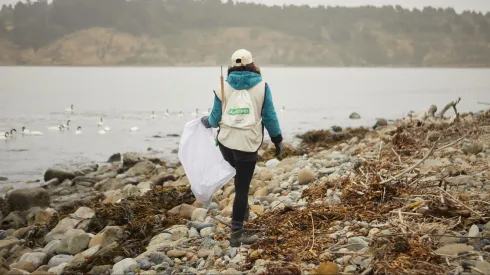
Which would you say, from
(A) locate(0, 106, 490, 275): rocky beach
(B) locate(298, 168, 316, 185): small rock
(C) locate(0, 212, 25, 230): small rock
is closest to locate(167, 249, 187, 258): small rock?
(A) locate(0, 106, 490, 275): rocky beach

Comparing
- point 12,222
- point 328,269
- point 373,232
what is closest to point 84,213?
point 12,222

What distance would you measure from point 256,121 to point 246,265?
60.2 inches

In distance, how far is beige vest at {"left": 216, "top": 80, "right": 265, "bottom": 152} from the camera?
5.60 meters

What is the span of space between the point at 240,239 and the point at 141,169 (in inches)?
376

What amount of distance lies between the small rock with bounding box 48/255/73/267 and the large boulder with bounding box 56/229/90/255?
0.62 ft

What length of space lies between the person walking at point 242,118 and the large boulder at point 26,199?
7.28 meters

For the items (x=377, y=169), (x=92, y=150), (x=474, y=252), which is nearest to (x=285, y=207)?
(x=377, y=169)

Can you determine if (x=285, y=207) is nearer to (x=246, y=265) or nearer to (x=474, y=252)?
(x=246, y=265)

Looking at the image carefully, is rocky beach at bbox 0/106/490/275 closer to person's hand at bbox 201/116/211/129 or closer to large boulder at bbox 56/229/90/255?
large boulder at bbox 56/229/90/255

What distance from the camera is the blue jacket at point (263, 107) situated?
18.2 feet

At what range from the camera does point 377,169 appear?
24.9ft

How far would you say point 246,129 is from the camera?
5609mm

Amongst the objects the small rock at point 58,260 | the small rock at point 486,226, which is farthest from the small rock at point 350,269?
the small rock at point 58,260

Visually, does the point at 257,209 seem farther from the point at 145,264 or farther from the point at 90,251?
the point at 90,251
